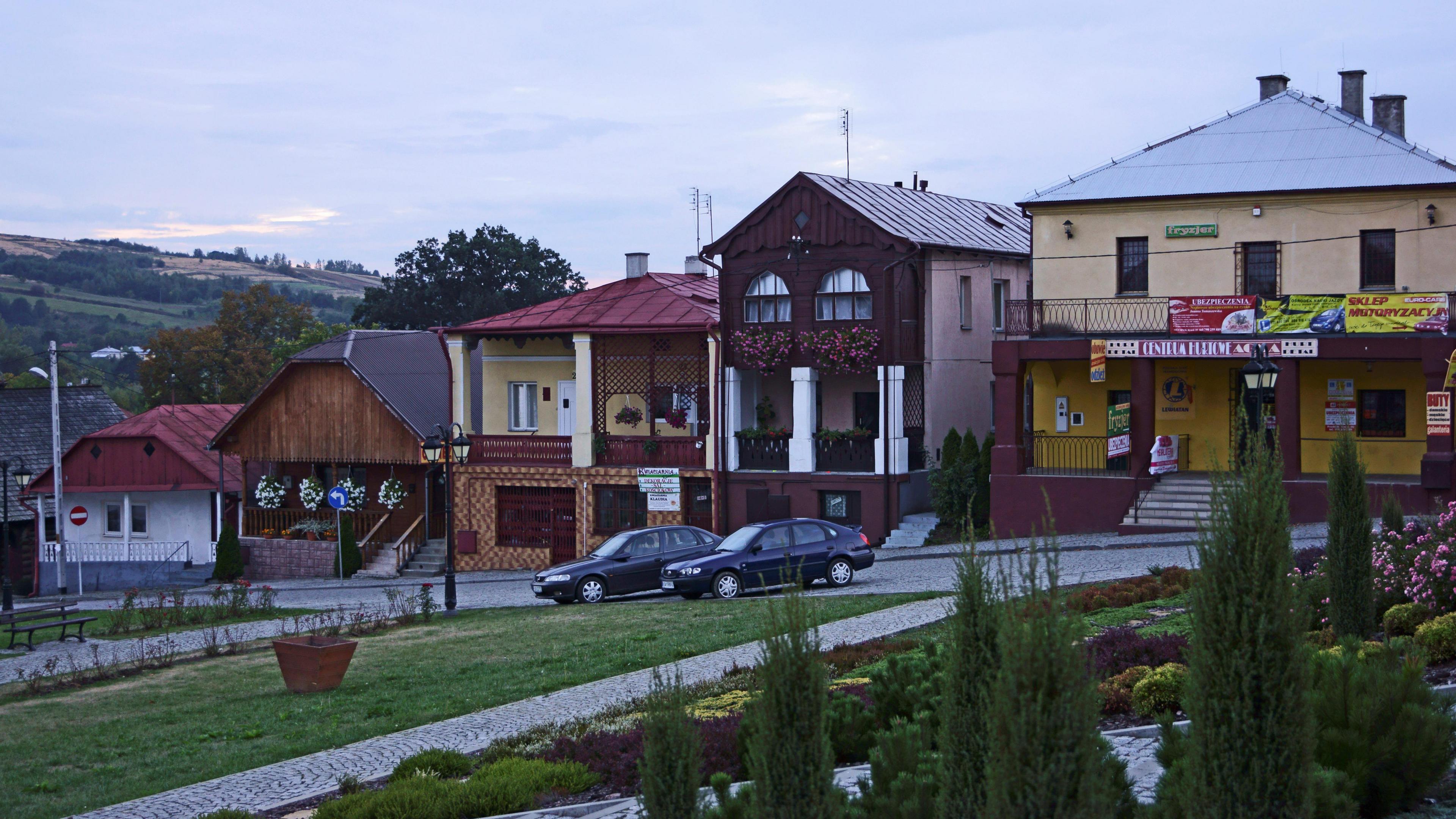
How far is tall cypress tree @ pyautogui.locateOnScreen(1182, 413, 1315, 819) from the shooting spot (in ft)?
18.5

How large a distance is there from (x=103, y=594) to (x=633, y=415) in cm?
1658

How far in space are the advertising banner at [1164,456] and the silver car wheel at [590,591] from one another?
12605 mm

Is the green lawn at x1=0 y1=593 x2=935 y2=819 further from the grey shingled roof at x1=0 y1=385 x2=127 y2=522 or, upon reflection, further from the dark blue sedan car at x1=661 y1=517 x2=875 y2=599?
the grey shingled roof at x1=0 y1=385 x2=127 y2=522

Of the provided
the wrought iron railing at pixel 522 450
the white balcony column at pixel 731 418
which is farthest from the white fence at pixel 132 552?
the white balcony column at pixel 731 418

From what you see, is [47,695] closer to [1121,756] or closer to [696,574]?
[696,574]

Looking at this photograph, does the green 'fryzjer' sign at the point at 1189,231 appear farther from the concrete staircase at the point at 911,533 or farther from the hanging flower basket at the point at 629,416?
the hanging flower basket at the point at 629,416

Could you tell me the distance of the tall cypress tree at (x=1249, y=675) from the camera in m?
5.65

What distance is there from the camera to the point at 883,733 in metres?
8.31

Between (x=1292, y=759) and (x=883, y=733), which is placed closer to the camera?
(x=1292, y=759)

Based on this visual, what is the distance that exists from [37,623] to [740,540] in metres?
13.7

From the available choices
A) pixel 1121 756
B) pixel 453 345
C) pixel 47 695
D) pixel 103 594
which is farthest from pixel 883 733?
pixel 103 594

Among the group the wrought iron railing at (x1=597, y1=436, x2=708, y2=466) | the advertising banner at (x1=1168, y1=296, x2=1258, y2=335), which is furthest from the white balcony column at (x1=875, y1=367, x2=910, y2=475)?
the advertising banner at (x1=1168, y1=296, x2=1258, y2=335)

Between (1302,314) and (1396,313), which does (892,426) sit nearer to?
(1302,314)

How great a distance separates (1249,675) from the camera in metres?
5.69
